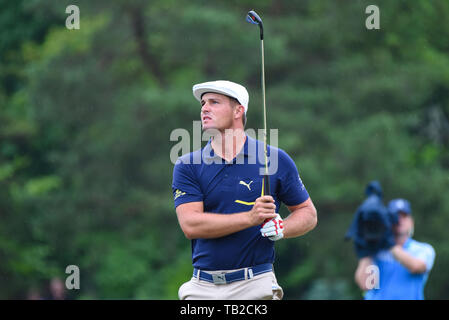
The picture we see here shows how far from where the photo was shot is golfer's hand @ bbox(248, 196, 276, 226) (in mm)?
4398

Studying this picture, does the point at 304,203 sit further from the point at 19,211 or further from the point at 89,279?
the point at 89,279

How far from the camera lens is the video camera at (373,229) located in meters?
7.92

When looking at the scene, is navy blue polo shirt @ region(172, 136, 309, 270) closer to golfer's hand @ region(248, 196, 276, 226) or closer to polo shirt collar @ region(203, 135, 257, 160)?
polo shirt collar @ region(203, 135, 257, 160)

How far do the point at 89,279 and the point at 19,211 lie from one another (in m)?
3.33

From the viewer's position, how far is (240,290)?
4.57m

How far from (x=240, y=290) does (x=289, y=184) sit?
27.5 inches

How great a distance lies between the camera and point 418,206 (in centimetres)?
1953
